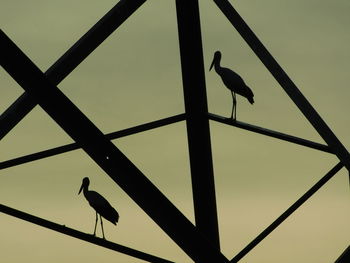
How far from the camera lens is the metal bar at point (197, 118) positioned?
32.3ft

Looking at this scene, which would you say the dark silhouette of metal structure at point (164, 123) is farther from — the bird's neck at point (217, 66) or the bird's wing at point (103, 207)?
the bird's neck at point (217, 66)

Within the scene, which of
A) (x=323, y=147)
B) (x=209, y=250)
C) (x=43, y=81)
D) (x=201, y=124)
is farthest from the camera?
(x=201, y=124)

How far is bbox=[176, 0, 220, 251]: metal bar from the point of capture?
9844 millimetres

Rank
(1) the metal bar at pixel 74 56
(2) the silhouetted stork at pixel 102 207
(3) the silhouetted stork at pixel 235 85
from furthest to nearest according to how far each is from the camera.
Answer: (2) the silhouetted stork at pixel 102 207 → (3) the silhouetted stork at pixel 235 85 → (1) the metal bar at pixel 74 56

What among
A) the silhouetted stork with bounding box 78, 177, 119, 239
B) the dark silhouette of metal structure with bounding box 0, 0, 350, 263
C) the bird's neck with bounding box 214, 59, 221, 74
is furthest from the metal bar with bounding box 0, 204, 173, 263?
the bird's neck with bounding box 214, 59, 221, 74

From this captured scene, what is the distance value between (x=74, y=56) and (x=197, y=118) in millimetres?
2211

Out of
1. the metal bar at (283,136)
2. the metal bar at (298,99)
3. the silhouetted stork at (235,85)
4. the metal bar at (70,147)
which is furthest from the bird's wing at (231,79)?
the metal bar at (298,99)

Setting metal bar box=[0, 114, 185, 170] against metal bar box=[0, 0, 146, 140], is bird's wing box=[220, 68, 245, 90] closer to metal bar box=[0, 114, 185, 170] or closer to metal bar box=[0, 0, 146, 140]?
metal bar box=[0, 114, 185, 170]

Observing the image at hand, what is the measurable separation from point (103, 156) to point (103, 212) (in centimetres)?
827

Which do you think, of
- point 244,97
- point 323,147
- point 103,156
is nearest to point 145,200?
point 103,156

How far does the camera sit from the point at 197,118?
10.1 metres

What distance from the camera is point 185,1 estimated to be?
9719 millimetres

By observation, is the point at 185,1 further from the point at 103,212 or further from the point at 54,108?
the point at 54,108

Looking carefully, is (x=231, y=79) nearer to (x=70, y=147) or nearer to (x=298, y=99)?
(x=298, y=99)
